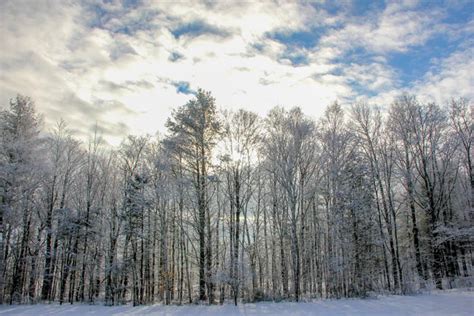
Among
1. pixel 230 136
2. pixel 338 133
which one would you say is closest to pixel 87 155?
pixel 230 136

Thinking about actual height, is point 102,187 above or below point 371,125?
below

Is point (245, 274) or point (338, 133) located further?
point (338, 133)

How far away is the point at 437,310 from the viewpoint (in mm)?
11391

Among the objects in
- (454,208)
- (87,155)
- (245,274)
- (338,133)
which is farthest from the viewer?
(454,208)

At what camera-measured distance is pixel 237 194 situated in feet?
61.4

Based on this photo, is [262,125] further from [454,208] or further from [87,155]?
[454,208]

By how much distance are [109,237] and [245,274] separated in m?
11.0

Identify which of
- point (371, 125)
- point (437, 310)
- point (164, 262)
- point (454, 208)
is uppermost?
point (371, 125)

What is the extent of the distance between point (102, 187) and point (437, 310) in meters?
24.5

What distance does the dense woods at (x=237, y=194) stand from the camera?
1886cm

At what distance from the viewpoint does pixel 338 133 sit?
21844mm

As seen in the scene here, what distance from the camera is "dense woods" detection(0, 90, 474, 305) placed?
18.9 meters

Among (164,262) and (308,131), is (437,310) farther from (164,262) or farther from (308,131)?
(164,262)

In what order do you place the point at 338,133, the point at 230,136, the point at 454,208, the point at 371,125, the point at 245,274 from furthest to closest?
the point at 454,208, the point at 371,125, the point at 338,133, the point at 230,136, the point at 245,274
